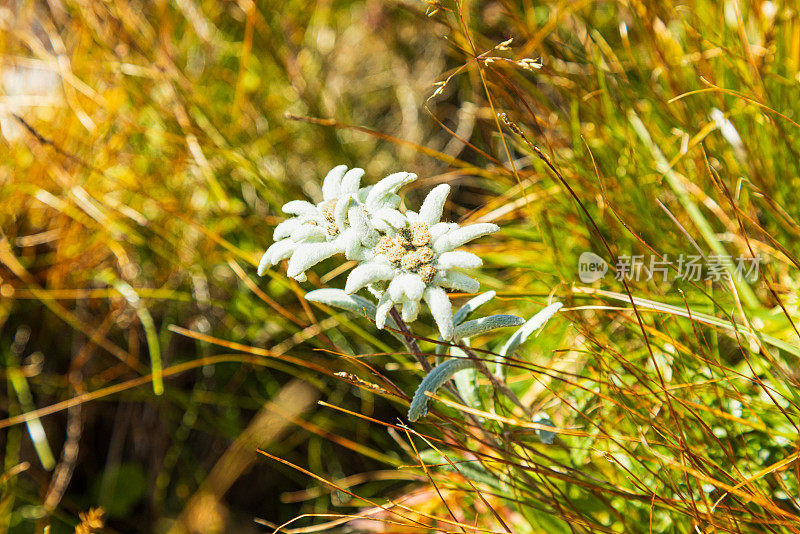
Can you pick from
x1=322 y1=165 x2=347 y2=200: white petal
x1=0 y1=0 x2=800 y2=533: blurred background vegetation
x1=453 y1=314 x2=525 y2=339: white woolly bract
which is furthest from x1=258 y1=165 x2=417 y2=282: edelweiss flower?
x1=0 y1=0 x2=800 y2=533: blurred background vegetation

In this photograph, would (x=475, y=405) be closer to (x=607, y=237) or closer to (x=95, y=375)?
(x=607, y=237)

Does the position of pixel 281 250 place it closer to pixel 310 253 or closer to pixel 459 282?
pixel 310 253

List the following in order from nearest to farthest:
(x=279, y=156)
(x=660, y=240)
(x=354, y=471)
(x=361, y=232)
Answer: (x=361, y=232) → (x=660, y=240) → (x=354, y=471) → (x=279, y=156)

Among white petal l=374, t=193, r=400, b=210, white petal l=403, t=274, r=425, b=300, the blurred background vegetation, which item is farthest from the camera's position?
the blurred background vegetation

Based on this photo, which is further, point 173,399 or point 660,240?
point 173,399

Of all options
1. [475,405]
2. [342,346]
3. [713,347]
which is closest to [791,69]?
[713,347]

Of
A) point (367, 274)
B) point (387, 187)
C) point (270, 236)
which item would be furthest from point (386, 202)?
point (270, 236)

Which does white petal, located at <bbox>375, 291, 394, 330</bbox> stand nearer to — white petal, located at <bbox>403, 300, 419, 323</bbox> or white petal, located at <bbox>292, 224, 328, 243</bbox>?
white petal, located at <bbox>403, 300, 419, 323</bbox>
